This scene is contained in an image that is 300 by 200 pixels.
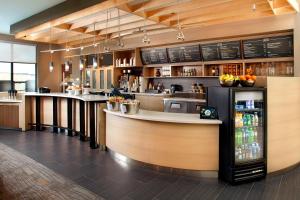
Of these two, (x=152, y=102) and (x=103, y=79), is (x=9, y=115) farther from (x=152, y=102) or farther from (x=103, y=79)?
(x=152, y=102)

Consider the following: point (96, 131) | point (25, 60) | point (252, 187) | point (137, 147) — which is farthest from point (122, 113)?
point (25, 60)

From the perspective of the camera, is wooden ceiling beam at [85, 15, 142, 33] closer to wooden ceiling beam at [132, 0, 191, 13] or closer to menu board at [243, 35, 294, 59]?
wooden ceiling beam at [132, 0, 191, 13]

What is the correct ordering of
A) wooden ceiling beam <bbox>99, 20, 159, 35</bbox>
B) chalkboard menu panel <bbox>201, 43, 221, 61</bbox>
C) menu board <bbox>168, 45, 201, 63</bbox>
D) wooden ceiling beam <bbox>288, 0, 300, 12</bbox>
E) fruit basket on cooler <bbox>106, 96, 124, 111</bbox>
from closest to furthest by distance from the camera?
1. wooden ceiling beam <bbox>288, 0, 300, 12</bbox>
2. fruit basket on cooler <bbox>106, 96, 124, 111</bbox>
3. wooden ceiling beam <bbox>99, 20, 159, 35</bbox>
4. chalkboard menu panel <bbox>201, 43, 221, 61</bbox>
5. menu board <bbox>168, 45, 201, 63</bbox>

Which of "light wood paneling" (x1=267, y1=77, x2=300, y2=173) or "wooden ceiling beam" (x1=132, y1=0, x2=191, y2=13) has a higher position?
"wooden ceiling beam" (x1=132, y1=0, x2=191, y2=13)

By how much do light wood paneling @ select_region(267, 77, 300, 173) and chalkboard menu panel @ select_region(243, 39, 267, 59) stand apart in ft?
5.25

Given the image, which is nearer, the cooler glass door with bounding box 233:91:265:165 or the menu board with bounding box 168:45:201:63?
the cooler glass door with bounding box 233:91:265:165

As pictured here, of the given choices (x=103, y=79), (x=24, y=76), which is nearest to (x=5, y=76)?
(x=24, y=76)

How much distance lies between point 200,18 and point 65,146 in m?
4.51

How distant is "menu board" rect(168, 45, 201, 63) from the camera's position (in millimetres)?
6629

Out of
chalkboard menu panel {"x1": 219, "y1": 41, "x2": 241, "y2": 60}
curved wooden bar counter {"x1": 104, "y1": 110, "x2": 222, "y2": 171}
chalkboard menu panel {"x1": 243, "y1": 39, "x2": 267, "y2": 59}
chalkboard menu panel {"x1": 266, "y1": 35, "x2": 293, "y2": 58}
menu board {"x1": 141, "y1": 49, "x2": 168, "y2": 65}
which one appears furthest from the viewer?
menu board {"x1": 141, "y1": 49, "x2": 168, "y2": 65}

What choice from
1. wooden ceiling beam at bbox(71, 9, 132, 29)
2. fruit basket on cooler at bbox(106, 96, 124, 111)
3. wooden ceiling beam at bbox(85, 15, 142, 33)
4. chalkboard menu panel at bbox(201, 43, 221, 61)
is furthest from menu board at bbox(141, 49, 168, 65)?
fruit basket on cooler at bbox(106, 96, 124, 111)

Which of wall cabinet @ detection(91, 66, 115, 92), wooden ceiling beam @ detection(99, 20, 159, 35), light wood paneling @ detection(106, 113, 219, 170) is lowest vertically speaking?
light wood paneling @ detection(106, 113, 219, 170)

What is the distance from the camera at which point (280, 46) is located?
17.2 ft

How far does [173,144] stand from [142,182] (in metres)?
0.75
